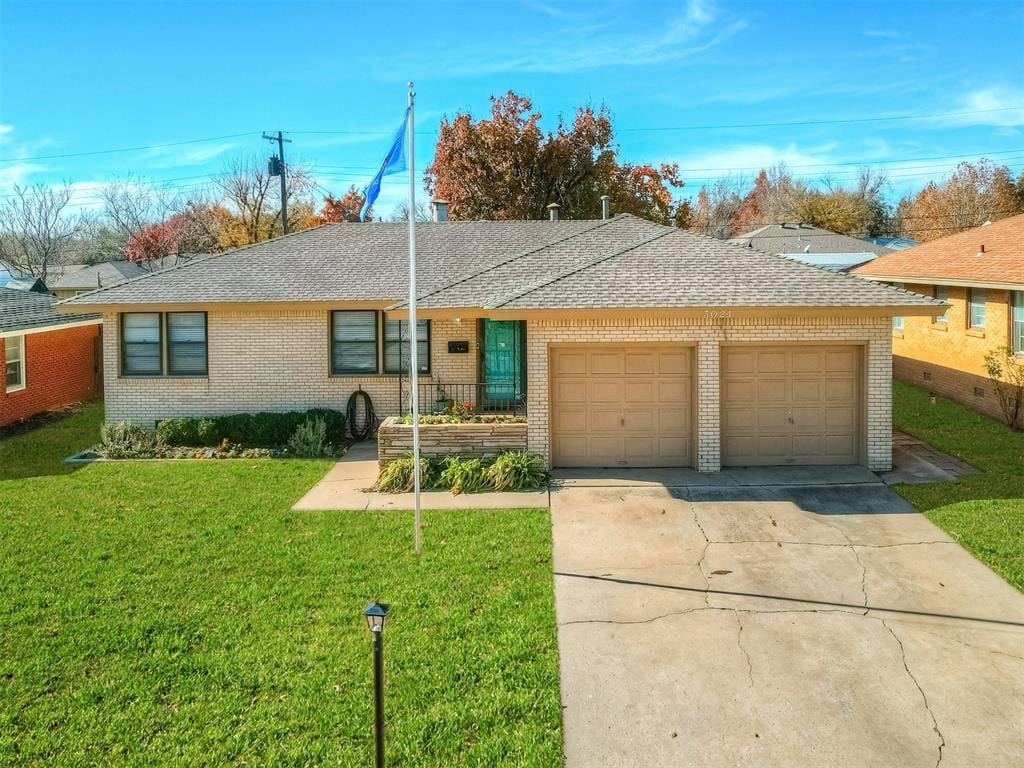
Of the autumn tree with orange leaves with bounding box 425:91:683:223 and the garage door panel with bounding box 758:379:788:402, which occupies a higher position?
the autumn tree with orange leaves with bounding box 425:91:683:223

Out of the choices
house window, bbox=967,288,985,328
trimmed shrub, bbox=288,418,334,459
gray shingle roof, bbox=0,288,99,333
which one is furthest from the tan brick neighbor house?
house window, bbox=967,288,985,328

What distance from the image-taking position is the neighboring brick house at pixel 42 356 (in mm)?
18641

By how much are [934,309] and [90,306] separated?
15866 mm

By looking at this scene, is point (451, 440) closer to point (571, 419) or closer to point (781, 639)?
point (571, 419)

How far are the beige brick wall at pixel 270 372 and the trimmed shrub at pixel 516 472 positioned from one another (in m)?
4.50

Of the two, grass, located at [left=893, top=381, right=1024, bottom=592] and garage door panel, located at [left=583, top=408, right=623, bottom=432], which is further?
garage door panel, located at [left=583, top=408, right=623, bottom=432]

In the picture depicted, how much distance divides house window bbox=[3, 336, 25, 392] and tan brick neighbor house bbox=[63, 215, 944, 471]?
352 cm

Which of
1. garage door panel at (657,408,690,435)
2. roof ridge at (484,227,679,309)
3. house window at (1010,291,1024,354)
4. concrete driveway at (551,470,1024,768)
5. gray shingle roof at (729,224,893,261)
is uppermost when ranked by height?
gray shingle roof at (729,224,893,261)

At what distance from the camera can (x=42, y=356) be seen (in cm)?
2002

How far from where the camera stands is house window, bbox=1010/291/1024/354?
652 inches

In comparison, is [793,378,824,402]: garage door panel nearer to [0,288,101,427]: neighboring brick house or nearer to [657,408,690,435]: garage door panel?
[657,408,690,435]: garage door panel

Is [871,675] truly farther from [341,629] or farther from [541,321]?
[541,321]

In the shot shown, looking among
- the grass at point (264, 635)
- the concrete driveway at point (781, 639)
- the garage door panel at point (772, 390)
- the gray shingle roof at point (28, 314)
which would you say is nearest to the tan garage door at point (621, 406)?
the garage door panel at point (772, 390)

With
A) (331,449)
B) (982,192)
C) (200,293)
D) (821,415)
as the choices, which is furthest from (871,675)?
(982,192)
